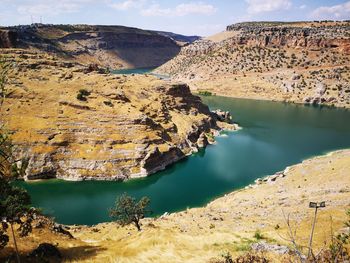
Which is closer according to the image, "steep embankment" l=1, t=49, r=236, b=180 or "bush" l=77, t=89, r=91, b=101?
"steep embankment" l=1, t=49, r=236, b=180

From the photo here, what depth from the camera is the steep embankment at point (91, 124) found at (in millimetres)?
78500

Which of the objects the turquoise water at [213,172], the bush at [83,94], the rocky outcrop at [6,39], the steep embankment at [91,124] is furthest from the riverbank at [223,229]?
the rocky outcrop at [6,39]

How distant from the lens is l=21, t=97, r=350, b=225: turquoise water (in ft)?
213

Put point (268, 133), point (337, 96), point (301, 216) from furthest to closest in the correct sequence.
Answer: point (337, 96)
point (268, 133)
point (301, 216)

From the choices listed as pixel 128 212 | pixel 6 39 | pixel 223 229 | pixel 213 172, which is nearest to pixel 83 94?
pixel 213 172

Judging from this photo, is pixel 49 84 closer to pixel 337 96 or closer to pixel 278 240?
pixel 278 240

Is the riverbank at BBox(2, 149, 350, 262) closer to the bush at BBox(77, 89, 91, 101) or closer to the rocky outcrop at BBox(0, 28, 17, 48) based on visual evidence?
the bush at BBox(77, 89, 91, 101)

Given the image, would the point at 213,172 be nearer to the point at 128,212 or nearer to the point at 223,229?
the point at 128,212

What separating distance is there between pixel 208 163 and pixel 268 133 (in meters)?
40.1

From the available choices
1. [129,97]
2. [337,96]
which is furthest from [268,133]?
[337,96]

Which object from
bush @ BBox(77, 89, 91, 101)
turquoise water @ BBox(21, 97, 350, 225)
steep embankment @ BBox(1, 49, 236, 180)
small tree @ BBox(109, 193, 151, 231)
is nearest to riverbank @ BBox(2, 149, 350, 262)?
small tree @ BBox(109, 193, 151, 231)

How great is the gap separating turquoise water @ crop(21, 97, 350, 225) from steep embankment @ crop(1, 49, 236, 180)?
394 centimetres

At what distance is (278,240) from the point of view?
3362cm

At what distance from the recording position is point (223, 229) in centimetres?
4109
